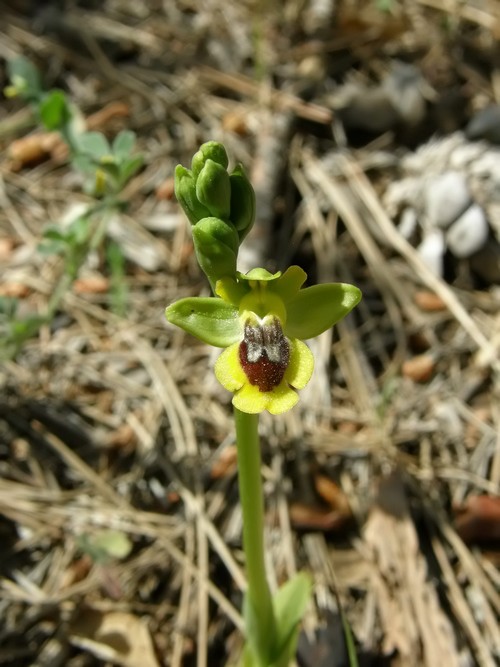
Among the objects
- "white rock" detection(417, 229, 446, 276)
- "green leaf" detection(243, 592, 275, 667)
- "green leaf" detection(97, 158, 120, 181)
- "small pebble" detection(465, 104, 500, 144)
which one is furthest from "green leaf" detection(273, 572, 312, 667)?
"small pebble" detection(465, 104, 500, 144)

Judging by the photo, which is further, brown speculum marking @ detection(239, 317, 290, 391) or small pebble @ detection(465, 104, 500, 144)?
small pebble @ detection(465, 104, 500, 144)

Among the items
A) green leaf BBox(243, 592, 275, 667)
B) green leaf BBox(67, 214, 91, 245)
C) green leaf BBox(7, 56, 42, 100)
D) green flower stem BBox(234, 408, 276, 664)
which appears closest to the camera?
green flower stem BBox(234, 408, 276, 664)

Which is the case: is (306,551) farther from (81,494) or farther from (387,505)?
(81,494)

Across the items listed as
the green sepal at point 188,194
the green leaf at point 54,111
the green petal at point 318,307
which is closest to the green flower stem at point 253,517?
the green petal at point 318,307

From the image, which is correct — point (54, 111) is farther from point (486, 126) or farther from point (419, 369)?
point (486, 126)

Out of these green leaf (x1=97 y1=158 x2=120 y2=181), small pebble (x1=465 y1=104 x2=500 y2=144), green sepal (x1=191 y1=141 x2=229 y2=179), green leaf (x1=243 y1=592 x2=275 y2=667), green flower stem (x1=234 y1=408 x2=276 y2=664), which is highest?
small pebble (x1=465 y1=104 x2=500 y2=144)

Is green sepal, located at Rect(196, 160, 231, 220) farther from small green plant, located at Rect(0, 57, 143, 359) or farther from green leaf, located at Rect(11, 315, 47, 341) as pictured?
green leaf, located at Rect(11, 315, 47, 341)

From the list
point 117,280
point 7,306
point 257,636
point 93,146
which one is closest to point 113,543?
point 257,636
